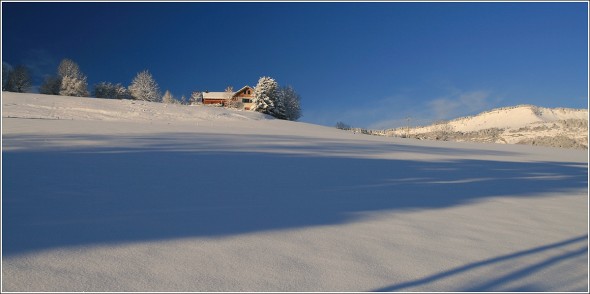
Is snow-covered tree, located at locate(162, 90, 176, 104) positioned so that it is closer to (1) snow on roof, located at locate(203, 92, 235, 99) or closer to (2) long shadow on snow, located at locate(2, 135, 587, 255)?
(1) snow on roof, located at locate(203, 92, 235, 99)

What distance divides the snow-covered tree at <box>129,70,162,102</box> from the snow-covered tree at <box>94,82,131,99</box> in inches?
119

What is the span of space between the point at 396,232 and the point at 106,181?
546 centimetres

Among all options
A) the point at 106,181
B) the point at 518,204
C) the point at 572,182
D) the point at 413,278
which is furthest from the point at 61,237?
the point at 572,182

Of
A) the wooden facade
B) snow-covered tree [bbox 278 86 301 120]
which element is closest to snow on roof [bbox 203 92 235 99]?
the wooden facade

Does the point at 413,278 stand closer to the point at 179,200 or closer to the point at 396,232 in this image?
the point at 396,232

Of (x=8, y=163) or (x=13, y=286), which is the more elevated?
(x=8, y=163)

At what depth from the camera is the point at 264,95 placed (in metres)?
49.8

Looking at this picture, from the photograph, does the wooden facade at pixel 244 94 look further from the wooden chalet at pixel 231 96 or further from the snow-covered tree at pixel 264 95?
the snow-covered tree at pixel 264 95

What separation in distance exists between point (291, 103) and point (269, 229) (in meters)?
52.5

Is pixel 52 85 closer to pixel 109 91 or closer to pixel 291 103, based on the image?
pixel 109 91

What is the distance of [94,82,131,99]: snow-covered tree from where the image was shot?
55.7 meters

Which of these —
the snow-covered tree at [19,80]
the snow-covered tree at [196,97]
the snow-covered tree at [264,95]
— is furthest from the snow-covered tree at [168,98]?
the snow-covered tree at [264,95]

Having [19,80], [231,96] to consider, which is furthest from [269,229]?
[231,96]

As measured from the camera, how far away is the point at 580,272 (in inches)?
159
